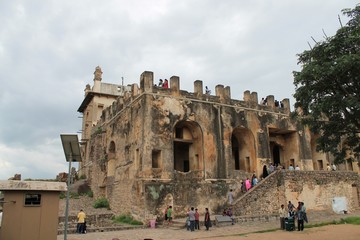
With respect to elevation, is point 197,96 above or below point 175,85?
below

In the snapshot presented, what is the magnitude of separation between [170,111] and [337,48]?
37.6 ft

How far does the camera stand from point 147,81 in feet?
66.1

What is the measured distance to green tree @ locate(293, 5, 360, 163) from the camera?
33.1 ft

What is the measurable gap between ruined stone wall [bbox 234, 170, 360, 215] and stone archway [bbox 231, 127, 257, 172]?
10.6ft

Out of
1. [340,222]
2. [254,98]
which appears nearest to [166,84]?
[254,98]

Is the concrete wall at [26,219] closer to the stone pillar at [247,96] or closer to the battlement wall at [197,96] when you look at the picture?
the battlement wall at [197,96]

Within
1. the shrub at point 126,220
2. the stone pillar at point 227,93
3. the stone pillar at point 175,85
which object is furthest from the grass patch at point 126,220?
the stone pillar at point 227,93

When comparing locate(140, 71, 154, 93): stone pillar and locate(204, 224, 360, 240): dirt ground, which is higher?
locate(140, 71, 154, 93): stone pillar

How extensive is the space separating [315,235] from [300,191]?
294 inches

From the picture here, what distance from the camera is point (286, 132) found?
2567cm

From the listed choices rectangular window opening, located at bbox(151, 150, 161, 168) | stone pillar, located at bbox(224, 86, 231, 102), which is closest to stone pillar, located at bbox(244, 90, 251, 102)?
stone pillar, located at bbox(224, 86, 231, 102)

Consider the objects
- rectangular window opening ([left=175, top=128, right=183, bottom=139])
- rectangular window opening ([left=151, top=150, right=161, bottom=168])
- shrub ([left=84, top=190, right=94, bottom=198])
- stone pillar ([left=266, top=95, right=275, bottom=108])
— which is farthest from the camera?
shrub ([left=84, top=190, right=94, bottom=198])

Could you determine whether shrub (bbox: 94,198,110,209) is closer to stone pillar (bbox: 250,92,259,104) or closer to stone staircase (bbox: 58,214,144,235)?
stone staircase (bbox: 58,214,144,235)

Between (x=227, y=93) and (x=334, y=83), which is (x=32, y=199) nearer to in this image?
(x=334, y=83)
